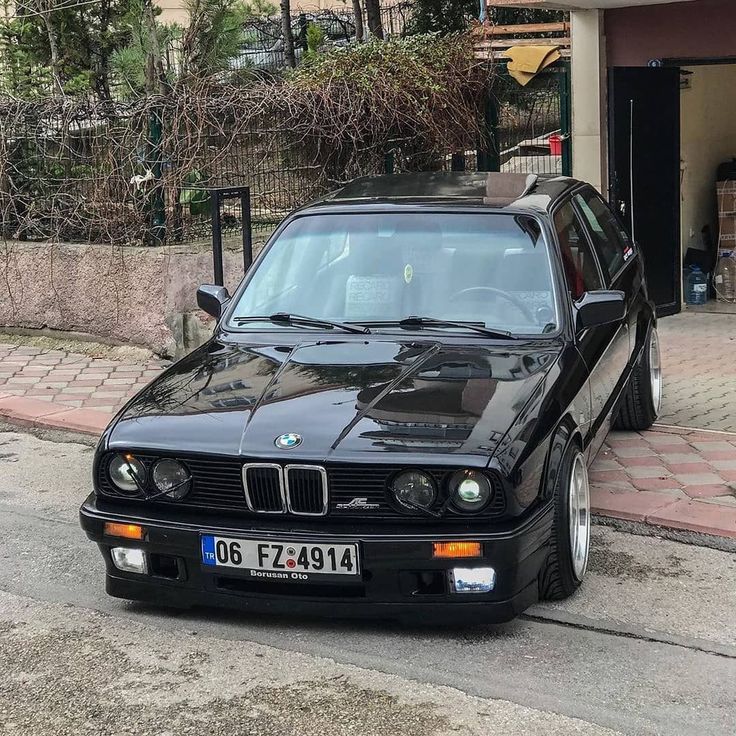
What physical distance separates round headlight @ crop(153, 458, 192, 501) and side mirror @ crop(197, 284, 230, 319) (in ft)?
4.87

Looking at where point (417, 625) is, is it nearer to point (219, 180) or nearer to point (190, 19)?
point (219, 180)

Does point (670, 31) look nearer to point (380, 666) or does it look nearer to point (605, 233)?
point (605, 233)

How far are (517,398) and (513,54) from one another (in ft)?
24.3

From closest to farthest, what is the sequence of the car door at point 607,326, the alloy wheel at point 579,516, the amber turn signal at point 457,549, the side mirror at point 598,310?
the amber turn signal at point 457,549, the alloy wheel at point 579,516, the side mirror at point 598,310, the car door at point 607,326

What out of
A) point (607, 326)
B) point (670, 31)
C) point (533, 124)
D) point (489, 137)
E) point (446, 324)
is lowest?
point (607, 326)

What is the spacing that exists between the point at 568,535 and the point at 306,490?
3.44 feet

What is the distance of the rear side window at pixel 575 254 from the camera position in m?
5.30

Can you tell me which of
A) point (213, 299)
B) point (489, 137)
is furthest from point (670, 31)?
point (213, 299)

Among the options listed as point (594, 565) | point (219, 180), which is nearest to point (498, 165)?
point (219, 180)

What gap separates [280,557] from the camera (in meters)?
3.99

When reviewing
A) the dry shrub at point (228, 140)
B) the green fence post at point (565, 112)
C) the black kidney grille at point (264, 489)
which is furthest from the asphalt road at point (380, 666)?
the green fence post at point (565, 112)

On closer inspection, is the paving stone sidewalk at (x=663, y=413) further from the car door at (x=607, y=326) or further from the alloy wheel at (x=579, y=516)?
the alloy wheel at (x=579, y=516)

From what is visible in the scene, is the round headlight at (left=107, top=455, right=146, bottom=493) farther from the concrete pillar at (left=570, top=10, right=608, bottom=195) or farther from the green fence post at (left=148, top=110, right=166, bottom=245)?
the concrete pillar at (left=570, top=10, right=608, bottom=195)

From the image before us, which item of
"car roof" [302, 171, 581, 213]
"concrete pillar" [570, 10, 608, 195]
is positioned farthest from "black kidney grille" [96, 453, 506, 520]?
"concrete pillar" [570, 10, 608, 195]
